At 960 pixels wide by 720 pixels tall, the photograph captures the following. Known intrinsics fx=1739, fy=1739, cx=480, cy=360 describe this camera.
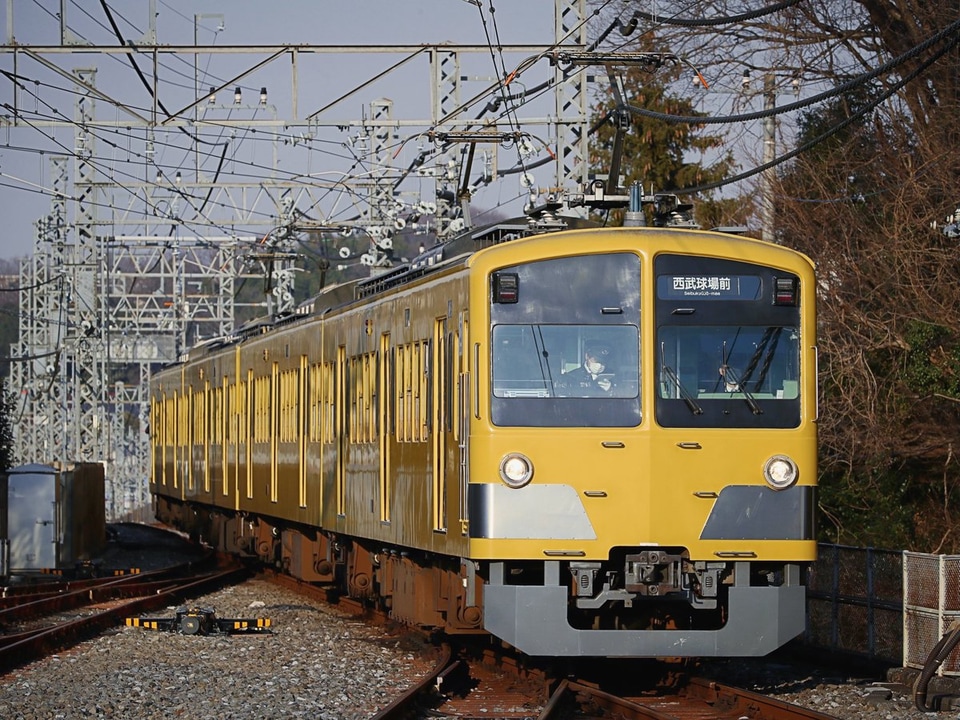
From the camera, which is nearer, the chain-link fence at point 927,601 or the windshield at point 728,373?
the windshield at point 728,373

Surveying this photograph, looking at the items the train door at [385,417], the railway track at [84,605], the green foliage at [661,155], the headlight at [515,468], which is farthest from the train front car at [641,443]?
the green foliage at [661,155]

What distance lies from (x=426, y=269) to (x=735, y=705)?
4.04m

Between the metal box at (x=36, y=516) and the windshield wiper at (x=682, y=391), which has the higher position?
the windshield wiper at (x=682, y=391)

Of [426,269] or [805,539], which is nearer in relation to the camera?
[805,539]

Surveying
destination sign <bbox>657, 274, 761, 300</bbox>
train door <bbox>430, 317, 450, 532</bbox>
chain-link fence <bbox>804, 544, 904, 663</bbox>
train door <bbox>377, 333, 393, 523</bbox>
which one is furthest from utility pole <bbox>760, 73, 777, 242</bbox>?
destination sign <bbox>657, 274, 761, 300</bbox>

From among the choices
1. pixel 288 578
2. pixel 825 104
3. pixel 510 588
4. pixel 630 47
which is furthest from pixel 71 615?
pixel 825 104

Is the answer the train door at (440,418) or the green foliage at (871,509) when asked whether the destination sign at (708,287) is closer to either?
the train door at (440,418)

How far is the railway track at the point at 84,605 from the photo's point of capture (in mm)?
13648

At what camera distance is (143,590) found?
20594 millimetres

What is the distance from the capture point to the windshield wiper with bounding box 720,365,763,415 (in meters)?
10.4

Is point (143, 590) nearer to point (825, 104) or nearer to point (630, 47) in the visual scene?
point (630, 47)

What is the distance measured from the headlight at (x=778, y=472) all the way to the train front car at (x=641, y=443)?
1 centimetres

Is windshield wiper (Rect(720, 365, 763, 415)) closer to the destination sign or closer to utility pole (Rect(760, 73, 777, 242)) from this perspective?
the destination sign

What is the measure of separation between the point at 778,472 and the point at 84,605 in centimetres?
1039
